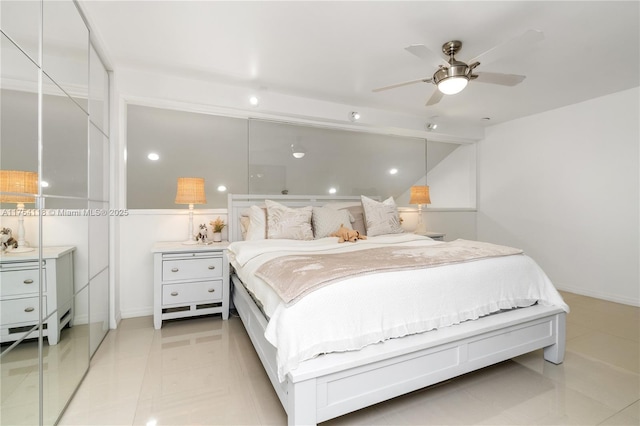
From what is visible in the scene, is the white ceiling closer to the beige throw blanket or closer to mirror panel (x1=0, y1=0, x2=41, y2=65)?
mirror panel (x1=0, y1=0, x2=41, y2=65)

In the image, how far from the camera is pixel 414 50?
78.0 inches

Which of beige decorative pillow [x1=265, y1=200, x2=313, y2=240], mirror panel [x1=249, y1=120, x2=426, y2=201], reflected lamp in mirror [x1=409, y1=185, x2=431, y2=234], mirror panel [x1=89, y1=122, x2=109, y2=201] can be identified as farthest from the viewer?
reflected lamp in mirror [x1=409, y1=185, x2=431, y2=234]

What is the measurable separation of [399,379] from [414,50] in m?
2.02

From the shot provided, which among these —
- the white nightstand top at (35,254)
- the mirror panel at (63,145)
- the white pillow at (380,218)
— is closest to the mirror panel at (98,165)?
the mirror panel at (63,145)

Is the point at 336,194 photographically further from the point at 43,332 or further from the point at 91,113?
the point at 43,332

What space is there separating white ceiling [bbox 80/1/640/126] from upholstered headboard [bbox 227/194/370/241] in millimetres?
1259

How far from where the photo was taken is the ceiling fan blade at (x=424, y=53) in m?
1.95

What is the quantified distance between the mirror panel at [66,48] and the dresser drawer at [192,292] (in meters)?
1.69

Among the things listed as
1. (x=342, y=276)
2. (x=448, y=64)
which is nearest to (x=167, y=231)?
(x=342, y=276)

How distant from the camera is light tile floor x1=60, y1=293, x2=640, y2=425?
1.65 meters

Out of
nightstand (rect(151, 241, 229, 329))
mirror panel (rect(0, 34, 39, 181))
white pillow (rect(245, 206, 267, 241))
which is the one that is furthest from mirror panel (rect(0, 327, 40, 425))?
white pillow (rect(245, 206, 267, 241))

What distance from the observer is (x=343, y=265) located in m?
1.79

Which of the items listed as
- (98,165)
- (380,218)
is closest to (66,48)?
(98,165)

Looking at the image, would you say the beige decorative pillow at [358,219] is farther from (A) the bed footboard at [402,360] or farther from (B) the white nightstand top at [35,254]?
(B) the white nightstand top at [35,254]
